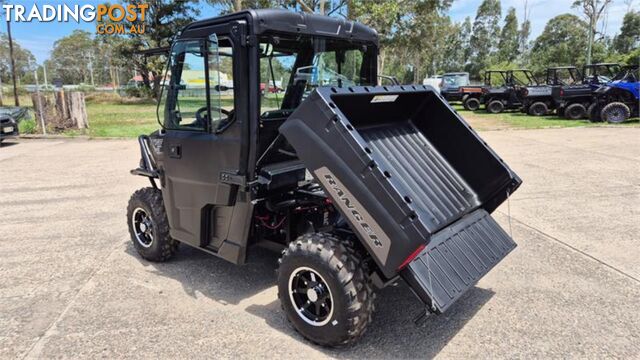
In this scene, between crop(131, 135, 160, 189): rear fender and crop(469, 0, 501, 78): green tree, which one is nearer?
crop(131, 135, 160, 189): rear fender

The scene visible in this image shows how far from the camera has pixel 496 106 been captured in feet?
73.8

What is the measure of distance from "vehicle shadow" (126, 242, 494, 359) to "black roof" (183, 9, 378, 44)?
2178mm

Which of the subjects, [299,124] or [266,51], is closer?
[299,124]

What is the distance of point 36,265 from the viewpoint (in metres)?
4.71

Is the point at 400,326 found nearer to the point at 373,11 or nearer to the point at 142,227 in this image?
the point at 142,227

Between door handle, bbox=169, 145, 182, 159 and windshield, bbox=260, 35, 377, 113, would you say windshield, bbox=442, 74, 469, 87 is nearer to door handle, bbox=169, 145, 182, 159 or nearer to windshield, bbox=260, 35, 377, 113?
windshield, bbox=260, 35, 377, 113

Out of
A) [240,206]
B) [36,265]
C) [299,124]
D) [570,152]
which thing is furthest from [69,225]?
[570,152]

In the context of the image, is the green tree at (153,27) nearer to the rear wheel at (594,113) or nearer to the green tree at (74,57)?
Answer: the rear wheel at (594,113)

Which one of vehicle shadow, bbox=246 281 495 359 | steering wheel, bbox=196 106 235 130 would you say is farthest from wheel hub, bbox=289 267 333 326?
steering wheel, bbox=196 106 235 130

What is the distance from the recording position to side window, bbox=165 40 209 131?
11.7ft

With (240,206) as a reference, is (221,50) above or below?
above

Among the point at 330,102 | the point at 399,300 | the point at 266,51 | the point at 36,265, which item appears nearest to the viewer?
the point at 330,102

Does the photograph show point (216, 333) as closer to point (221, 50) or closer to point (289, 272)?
point (289, 272)

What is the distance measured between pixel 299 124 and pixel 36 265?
353 centimetres
